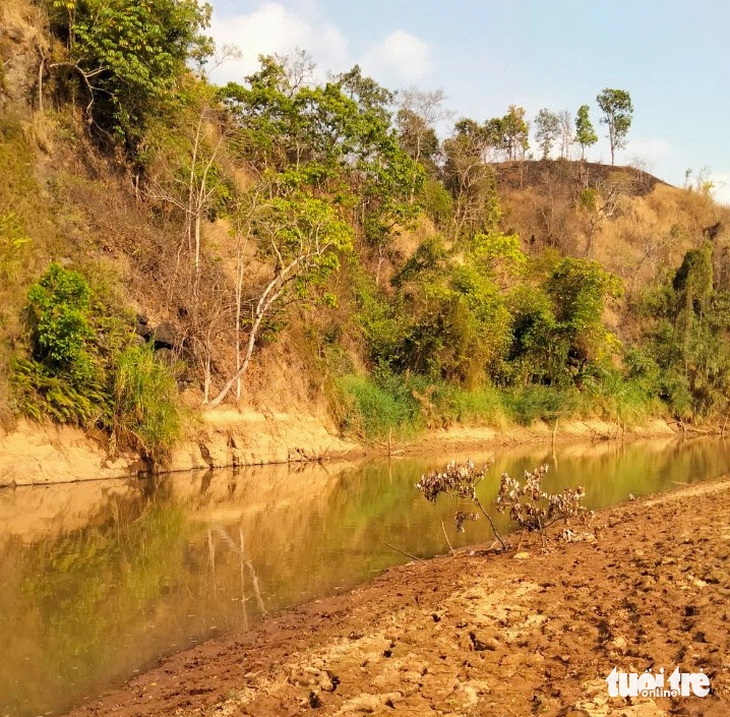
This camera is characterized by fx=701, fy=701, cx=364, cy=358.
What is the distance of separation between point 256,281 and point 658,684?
19.5m

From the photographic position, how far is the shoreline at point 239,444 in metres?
14.4

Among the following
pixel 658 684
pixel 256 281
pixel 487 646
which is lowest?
pixel 487 646

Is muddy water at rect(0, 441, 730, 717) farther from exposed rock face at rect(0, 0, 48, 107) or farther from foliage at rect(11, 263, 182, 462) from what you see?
exposed rock face at rect(0, 0, 48, 107)

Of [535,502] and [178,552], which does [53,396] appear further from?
[535,502]

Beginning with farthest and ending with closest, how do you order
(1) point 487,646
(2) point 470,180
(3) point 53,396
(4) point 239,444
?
(2) point 470,180, (4) point 239,444, (3) point 53,396, (1) point 487,646

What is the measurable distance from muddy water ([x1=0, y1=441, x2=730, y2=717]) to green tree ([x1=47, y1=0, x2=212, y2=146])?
38.2 feet

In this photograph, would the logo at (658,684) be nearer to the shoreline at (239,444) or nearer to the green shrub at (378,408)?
the shoreline at (239,444)

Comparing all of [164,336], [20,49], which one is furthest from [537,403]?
[20,49]

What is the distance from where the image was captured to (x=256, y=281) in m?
Result: 22.6

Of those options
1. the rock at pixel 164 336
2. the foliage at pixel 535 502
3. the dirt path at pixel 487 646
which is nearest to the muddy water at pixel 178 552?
the dirt path at pixel 487 646

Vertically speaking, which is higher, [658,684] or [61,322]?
[61,322]

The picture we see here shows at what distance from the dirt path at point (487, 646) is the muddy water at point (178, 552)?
0.66 meters

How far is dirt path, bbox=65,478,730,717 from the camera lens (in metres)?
4.44

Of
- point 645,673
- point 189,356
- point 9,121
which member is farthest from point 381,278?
point 645,673
